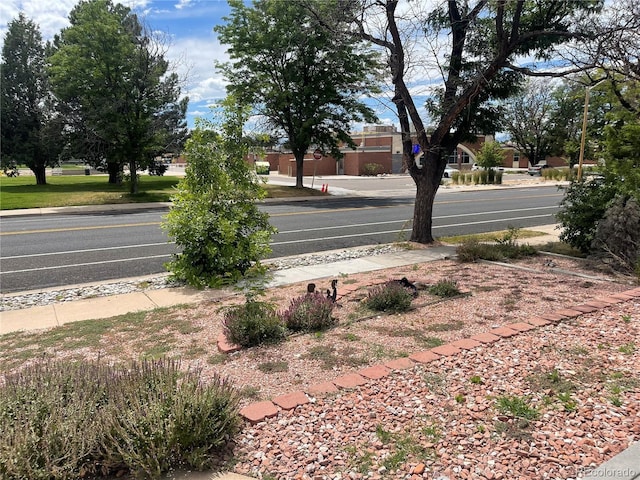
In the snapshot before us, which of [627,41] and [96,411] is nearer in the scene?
[96,411]

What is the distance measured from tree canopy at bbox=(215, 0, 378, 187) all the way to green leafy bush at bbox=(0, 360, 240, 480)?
23.3 meters

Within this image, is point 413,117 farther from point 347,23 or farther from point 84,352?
point 84,352

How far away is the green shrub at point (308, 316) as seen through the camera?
5320 mm

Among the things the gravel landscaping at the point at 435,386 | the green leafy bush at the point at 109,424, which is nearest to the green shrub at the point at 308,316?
the gravel landscaping at the point at 435,386

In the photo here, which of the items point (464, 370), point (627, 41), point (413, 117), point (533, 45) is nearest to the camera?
point (464, 370)

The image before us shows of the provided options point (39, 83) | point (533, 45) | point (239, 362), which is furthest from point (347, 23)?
point (39, 83)

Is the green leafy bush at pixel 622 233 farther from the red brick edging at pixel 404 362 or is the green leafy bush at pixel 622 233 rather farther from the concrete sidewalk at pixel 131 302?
the concrete sidewalk at pixel 131 302

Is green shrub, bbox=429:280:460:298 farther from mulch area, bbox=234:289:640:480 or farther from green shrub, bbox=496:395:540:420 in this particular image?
green shrub, bbox=496:395:540:420

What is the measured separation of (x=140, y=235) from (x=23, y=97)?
94.5 feet

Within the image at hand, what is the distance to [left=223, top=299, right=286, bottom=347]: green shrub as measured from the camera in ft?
16.0

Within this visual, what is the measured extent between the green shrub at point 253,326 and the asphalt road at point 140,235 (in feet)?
14.8

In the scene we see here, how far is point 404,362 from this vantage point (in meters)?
4.31

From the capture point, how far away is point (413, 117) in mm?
10898

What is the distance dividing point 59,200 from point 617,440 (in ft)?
84.1
